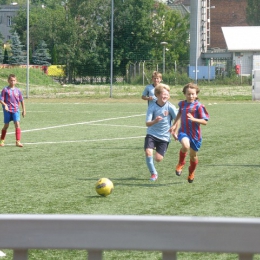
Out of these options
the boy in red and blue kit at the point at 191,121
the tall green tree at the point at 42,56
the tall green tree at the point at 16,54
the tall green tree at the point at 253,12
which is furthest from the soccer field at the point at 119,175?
the tall green tree at the point at 253,12

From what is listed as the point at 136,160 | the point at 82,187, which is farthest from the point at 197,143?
the point at 136,160

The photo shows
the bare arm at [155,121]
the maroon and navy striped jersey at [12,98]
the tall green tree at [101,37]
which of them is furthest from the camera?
the tall green tree at [101,37]

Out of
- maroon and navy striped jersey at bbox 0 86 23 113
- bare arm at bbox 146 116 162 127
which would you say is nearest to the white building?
→ maroon and navy striped jersey at bbox 0 86 23 113

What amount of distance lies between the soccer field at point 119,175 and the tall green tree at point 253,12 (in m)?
68.8

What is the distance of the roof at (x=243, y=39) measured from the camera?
6625cm

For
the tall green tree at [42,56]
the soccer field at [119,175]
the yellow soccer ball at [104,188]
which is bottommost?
the soccer field at [119,175]

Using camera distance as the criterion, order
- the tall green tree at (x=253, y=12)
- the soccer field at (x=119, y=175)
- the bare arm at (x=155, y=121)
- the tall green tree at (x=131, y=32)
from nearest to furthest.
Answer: the soccer field at (x=119, y=175) < the bare arm at (x=155, y=121) < the tall green tree at (x=131, y=32) < the tall green tree at (x=253, y=12)

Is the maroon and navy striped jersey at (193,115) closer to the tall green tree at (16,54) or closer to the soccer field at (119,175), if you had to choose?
the soccer field at (119,175)

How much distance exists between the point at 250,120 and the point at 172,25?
66.7 meters

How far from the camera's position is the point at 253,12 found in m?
91.1

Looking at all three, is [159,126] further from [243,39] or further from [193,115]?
[243,39]

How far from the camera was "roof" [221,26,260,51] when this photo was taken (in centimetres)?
6625

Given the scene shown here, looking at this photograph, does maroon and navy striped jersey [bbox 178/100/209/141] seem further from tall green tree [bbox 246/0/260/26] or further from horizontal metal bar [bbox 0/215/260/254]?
tall green tree [bbox 246/0/260/26]

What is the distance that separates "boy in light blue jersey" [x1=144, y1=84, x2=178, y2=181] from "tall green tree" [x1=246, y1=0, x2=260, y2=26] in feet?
265
